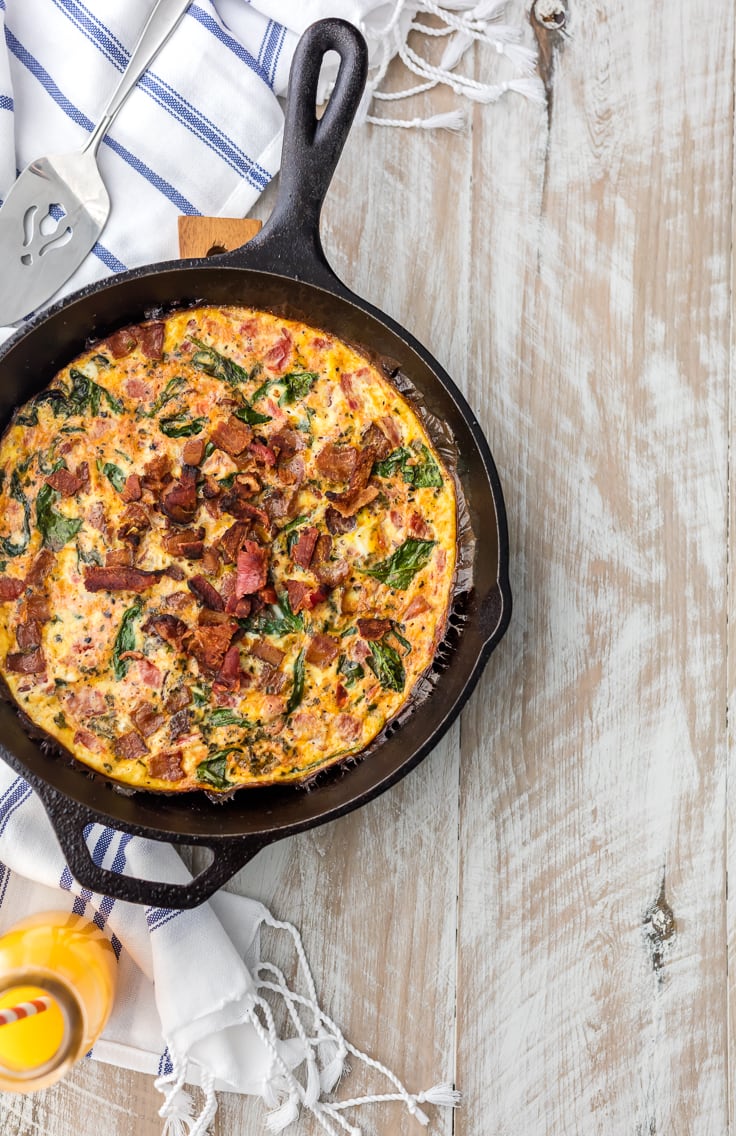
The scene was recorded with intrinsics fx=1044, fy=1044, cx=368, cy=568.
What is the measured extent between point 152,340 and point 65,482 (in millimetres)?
457

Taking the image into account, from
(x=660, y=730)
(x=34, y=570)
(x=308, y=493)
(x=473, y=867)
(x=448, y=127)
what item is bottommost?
(x=473, y=867)

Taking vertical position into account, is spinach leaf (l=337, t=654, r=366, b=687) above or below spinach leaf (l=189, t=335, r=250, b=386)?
below

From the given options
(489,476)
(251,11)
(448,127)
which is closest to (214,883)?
(489,476)

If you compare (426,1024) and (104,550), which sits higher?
(104,550)

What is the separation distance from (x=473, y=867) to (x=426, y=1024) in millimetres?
484

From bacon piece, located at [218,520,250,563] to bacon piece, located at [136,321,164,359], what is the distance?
53 centimetres

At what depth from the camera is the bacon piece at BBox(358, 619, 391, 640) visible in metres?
2.80

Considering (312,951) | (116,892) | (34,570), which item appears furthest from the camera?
(312,951)

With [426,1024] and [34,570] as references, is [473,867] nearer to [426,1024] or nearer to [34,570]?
[426,1024]

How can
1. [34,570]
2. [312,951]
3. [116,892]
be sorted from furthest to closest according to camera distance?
1. [312,951]
2. [34,570]
3. [116,892]

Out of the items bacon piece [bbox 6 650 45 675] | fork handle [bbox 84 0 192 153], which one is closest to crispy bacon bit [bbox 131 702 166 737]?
bacon piece [bbox 6 650 45 675]

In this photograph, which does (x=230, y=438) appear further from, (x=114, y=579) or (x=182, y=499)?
(x=114, y=579)

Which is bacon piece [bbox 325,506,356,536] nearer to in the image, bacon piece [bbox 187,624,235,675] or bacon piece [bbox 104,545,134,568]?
bacon piece [bbox 187,624,235,675]

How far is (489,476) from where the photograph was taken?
269 centimetres
